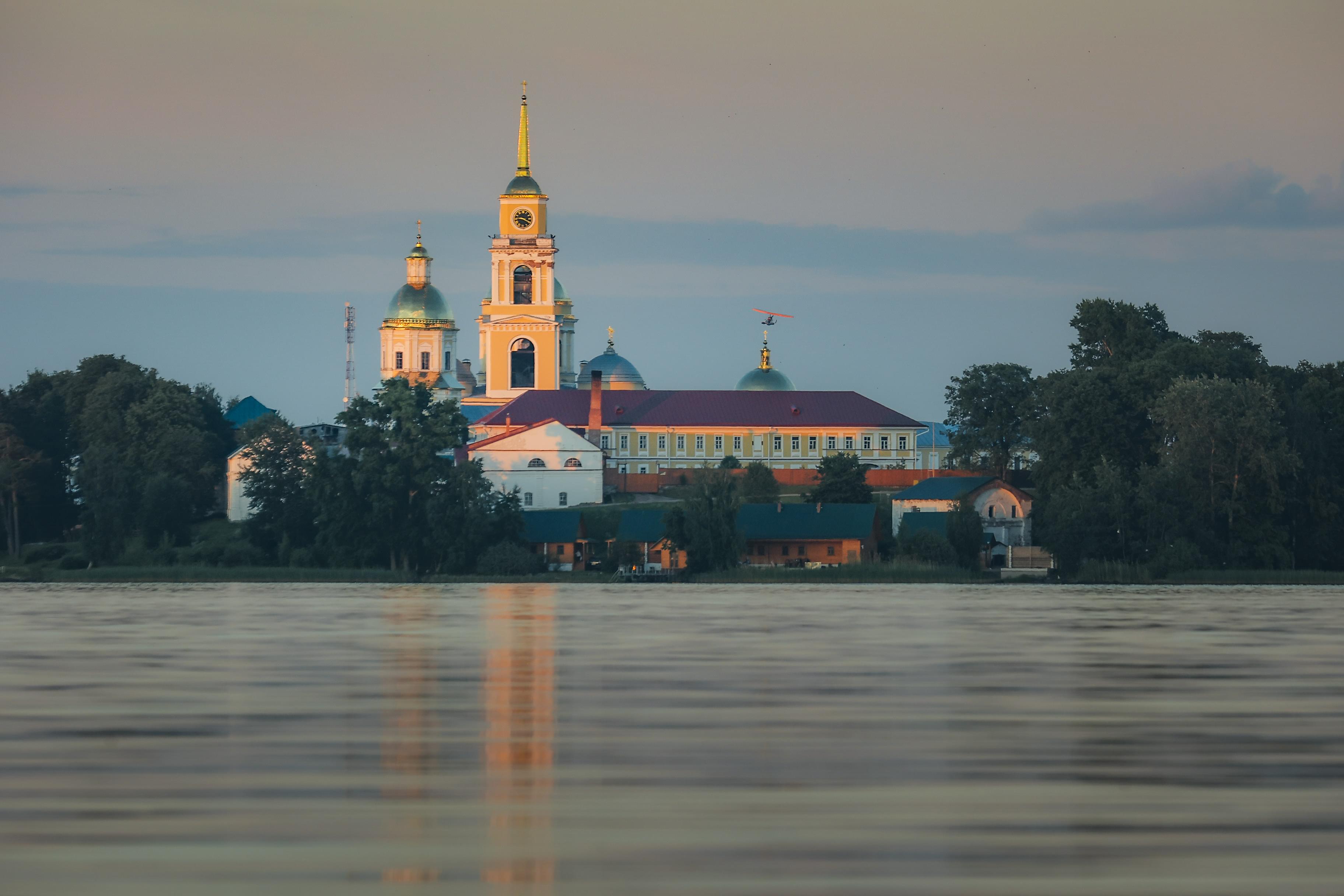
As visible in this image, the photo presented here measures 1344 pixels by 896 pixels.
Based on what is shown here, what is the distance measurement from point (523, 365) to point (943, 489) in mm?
57246

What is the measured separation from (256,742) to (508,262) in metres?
119

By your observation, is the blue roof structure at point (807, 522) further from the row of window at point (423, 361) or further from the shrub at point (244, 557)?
the row of window at point (423, 361)

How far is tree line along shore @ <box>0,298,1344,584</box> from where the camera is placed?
67.4 metres

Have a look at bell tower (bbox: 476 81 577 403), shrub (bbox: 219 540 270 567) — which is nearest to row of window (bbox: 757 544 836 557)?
shrub (bbox: 219 540 270 567)

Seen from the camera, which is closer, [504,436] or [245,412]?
[504,436]

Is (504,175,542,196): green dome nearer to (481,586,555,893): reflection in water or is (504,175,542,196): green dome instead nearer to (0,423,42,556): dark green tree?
(0,423,42,556): dark green tree

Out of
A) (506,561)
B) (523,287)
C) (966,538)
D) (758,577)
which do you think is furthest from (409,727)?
(523,287)

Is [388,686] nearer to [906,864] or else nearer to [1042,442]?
[906,864]

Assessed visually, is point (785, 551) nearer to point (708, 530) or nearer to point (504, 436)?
point (708, 530)

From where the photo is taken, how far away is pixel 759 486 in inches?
3546

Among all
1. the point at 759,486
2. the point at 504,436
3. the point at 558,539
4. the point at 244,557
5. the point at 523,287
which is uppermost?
the point at 523,287

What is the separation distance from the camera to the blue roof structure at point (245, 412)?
112 m

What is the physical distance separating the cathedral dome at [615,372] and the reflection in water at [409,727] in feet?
336

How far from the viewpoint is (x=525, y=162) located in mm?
142750
